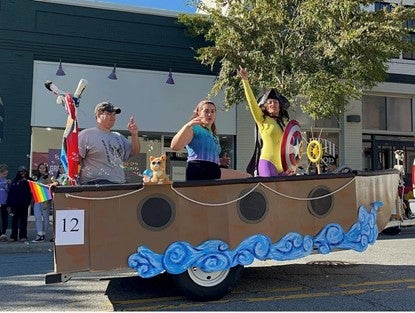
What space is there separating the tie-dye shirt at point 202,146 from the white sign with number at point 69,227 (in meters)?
1.28

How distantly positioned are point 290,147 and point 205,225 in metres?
1.40

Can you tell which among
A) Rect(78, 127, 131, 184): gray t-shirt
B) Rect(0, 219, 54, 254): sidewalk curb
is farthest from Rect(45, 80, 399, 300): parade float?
Rect(0, 219, 54, 254): sidewalk curb

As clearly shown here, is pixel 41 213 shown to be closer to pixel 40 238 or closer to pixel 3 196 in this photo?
pixel 40 238

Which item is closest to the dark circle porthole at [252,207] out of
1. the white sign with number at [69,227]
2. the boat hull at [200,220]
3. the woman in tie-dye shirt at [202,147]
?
the boat hull at [200,220]

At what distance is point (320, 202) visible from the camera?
16.6 ft

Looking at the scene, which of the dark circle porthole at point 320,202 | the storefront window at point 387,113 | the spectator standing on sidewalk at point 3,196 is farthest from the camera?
the storefront window at point 387,113

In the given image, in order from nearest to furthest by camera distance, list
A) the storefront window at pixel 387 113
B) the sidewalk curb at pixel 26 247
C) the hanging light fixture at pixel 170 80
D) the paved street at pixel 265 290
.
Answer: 1. the paved street at pixel 265 290
2. the sidewalk curb at pixel 26 247
3. the hanging light fixture at pixel 170 80
4. the storefront window at pixel 387 113

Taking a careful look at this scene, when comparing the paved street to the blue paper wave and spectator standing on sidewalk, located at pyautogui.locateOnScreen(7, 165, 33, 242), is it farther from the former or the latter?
spectator standing on sidewalk, located at pyautogui.locateOnScreen(7, 165, 33, 242)

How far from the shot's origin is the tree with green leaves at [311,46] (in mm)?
10797

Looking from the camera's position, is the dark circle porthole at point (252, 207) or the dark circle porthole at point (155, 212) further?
the dark circle porthole at point (252, 207)

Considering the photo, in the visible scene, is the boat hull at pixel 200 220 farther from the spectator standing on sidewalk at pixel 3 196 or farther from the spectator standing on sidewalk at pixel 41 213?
the spectator standing on sidewalk at pixel 3 196

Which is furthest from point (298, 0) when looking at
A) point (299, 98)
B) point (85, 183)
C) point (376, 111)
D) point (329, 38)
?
point (85, 183)

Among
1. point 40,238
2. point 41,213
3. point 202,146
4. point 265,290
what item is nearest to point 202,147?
point 202,146

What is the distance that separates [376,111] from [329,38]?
21.4ft
